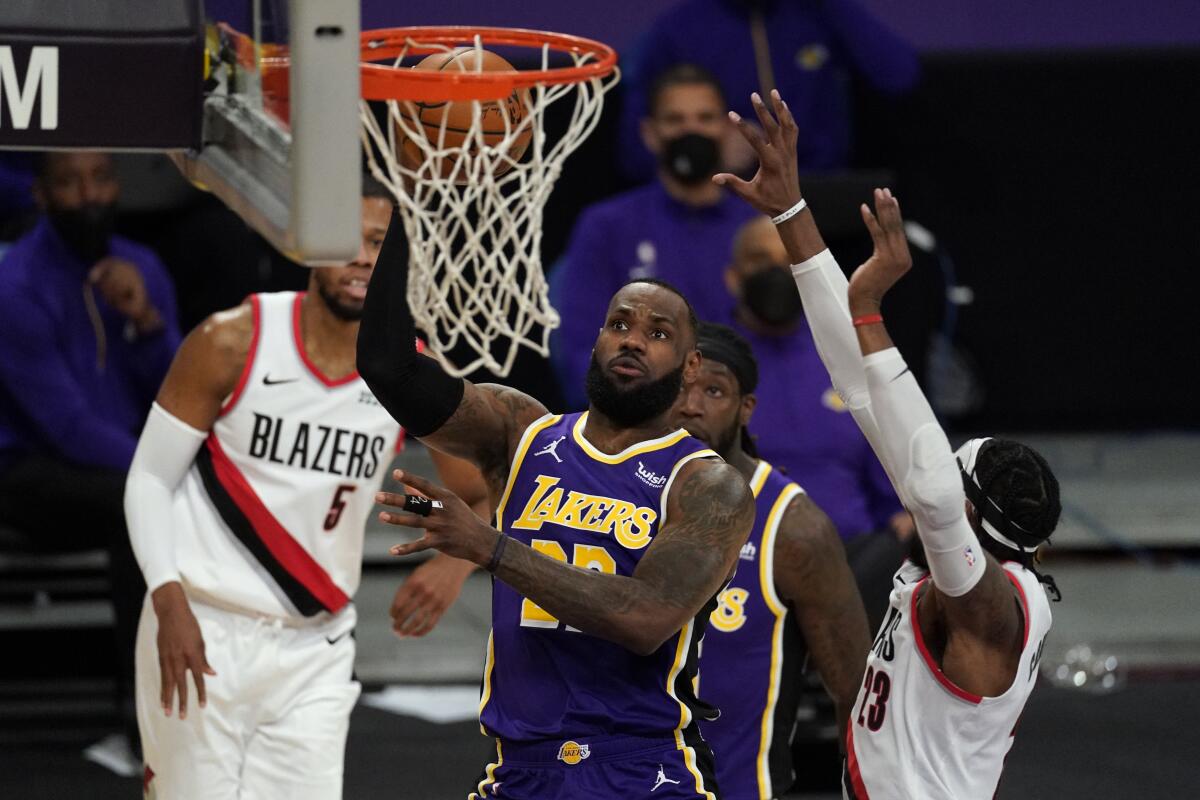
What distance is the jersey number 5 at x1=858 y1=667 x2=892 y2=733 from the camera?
406 centimetres

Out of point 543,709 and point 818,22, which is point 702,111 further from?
point 543,709

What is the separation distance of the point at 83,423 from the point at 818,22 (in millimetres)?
3882

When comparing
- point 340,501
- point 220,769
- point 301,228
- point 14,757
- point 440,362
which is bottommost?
point 14,757

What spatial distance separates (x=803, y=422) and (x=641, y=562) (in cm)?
282

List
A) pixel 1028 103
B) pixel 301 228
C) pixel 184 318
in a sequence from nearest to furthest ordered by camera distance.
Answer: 1. pixel 301 228
2. pixel 184 318
3. pixel 1028 103

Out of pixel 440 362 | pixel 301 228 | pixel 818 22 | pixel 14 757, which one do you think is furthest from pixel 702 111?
pixel 301 228

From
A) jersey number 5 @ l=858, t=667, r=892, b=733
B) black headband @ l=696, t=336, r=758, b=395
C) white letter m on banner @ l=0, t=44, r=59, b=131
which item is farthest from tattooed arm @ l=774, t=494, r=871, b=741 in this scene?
white letter m on banner @ l=0, t=44, r=59, b=131

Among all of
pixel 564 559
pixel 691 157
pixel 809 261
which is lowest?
pixel 564 559

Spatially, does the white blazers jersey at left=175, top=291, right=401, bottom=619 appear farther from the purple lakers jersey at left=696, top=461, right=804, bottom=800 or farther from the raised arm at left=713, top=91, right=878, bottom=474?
the raised arm at left=713, top=91, right=878, bottom=474

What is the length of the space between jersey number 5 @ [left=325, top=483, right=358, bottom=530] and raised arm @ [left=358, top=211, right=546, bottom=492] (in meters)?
1.00

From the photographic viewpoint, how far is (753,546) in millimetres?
4703

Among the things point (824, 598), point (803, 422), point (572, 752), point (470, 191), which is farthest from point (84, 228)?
point (572, 752)

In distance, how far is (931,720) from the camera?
396 cm

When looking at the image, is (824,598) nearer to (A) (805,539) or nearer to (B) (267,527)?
(A) (805,539)
